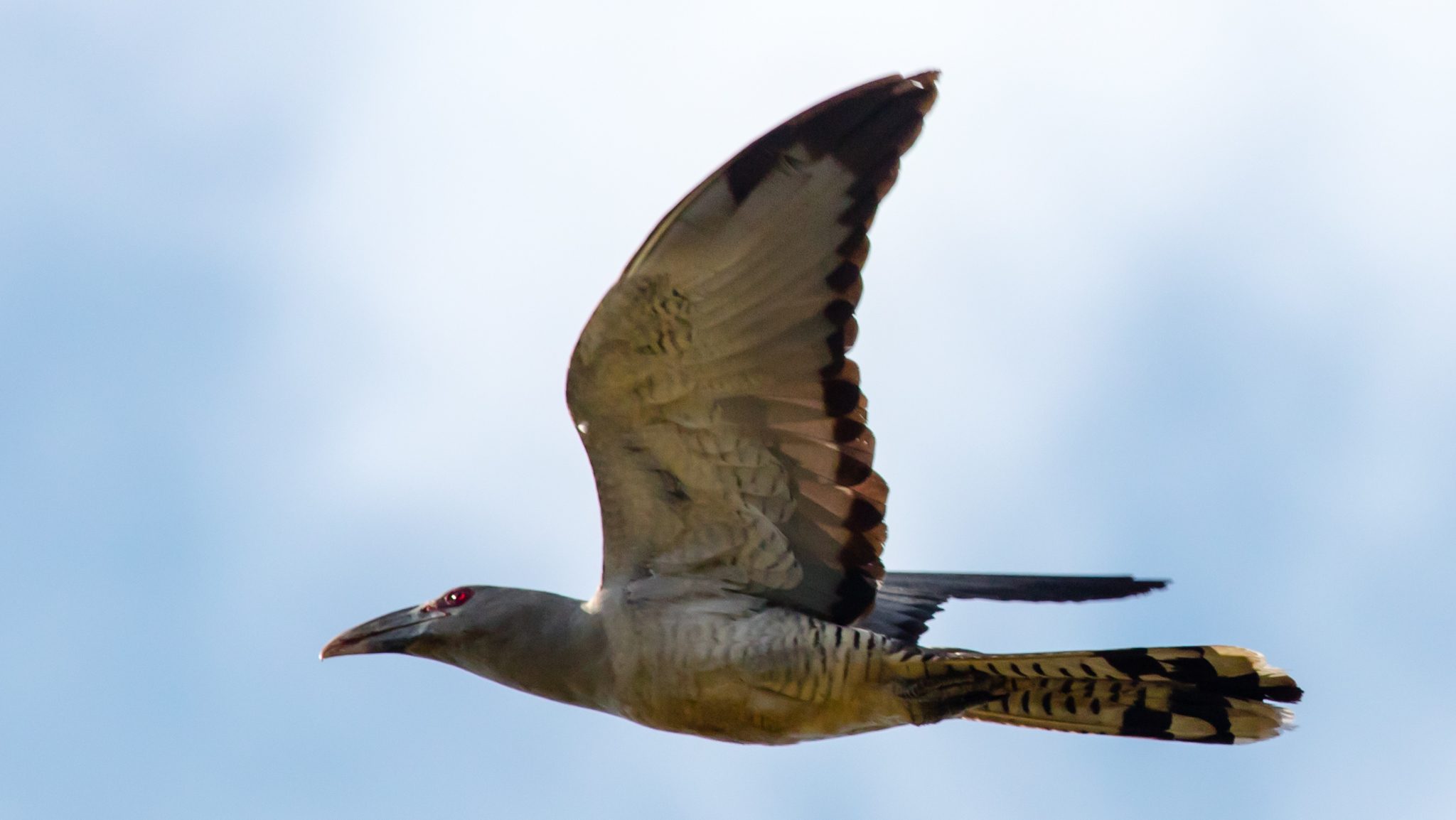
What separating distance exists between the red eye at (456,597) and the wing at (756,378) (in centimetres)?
83

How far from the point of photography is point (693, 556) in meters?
9.79

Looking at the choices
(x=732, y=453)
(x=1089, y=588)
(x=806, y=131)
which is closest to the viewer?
(x=806, y=131)

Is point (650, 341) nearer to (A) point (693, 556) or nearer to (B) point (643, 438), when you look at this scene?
(B) point (643, 438)

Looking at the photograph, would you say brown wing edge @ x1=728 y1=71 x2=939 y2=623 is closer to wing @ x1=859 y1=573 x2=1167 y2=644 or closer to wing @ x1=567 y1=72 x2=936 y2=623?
wing @ x1=567 y1=72 x2=936 y2=623

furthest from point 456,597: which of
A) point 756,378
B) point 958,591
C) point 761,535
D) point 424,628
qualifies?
point 958,591

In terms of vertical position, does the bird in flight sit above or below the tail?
above

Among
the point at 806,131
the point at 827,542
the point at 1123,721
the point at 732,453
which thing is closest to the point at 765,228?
the point at 806,131

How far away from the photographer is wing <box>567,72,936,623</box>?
887 cm

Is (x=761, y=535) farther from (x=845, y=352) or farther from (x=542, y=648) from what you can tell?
(x=542, y=648)

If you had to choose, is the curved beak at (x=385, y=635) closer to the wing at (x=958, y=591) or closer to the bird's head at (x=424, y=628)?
the bird's head at (x=424, y=628)

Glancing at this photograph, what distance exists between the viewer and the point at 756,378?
30.7 ft

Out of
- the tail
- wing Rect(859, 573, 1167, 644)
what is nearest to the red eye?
wing Rect(859, 573, 1167, 644)

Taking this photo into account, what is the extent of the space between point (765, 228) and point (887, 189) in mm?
654

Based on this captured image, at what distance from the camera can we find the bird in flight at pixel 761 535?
29.2 feet
